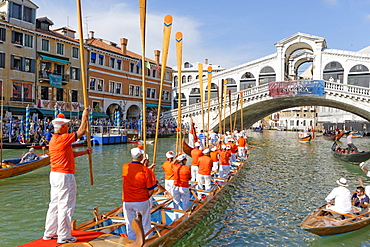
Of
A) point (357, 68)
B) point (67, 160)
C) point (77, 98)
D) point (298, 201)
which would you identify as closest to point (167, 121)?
point (77, 98)

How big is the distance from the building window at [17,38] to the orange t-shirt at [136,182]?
23.4 m

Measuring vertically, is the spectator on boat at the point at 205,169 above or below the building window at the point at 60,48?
below

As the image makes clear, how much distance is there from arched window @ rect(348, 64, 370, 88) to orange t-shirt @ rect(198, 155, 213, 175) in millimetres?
27218

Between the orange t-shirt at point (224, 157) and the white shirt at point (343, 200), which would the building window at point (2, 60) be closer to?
the orange t-shirt at point (224, 157)

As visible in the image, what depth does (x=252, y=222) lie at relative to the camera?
311 inches

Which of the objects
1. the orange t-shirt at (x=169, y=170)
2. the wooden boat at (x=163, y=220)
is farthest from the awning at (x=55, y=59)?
the orange t-shirt at (x=169, y=170)

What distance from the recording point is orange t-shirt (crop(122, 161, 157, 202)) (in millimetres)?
4676

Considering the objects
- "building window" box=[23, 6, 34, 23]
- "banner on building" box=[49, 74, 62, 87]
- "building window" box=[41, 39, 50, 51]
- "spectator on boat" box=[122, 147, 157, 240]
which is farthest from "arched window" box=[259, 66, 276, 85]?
"spectator on boat" box=[122, 147, 157, 240]

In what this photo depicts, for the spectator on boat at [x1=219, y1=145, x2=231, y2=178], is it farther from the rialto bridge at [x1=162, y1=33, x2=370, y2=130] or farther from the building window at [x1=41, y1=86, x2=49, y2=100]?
the building window at [x1=41, y1=86, x2=49, y2=100]

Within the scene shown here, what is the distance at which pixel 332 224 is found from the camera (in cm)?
660

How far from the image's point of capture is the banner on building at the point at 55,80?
84.8 ft

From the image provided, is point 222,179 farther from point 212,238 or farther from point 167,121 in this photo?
point 167,121

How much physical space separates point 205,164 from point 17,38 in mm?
21770

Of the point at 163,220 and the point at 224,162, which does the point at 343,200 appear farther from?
the point at 224,162
